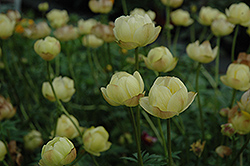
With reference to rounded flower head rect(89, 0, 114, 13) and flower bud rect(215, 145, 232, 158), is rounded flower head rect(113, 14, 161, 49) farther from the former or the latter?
rounded flower head rect(89, 0, 114, 13)

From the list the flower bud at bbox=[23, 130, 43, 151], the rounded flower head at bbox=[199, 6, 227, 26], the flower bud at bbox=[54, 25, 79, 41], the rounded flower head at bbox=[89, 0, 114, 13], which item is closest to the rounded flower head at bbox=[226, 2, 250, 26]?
the rounded flower head at bbox=[199, 6, 227, 26]

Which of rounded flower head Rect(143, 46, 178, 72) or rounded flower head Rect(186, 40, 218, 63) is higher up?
rounded flower head Rect(143, 46, 178, 72)

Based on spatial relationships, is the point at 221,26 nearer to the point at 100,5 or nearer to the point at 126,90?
the point at 100,5

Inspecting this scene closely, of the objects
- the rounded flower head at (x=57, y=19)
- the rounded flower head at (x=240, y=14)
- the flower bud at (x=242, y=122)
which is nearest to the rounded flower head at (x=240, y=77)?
the flower bud at (x=242, y=122)

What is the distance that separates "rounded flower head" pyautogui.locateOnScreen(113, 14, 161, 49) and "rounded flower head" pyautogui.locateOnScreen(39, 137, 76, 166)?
192 millimetres

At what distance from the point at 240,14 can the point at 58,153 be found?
579 millimetres

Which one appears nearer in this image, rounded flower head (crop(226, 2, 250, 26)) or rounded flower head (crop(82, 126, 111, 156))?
rounded flower head (crop(82, 126, 111, 156))

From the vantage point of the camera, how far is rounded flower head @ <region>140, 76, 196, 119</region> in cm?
39

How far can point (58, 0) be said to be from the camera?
402 cm

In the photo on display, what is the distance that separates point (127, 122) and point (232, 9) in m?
0.56

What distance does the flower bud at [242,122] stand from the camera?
1.66 ft

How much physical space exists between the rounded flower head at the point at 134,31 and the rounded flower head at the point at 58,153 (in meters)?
0.19

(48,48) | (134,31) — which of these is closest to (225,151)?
(134,31)

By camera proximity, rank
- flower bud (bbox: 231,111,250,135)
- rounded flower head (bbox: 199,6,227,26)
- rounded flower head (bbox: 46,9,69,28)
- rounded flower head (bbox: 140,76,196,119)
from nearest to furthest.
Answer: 1. rounded flower head (bbox: 140,76,196,119)
2. flower bud (bbox: 231,111,250,135)
3. rounded flower head (bbox: 199,6,227,26)
4. rounded flower head (bbox: 46,9,69,28)
